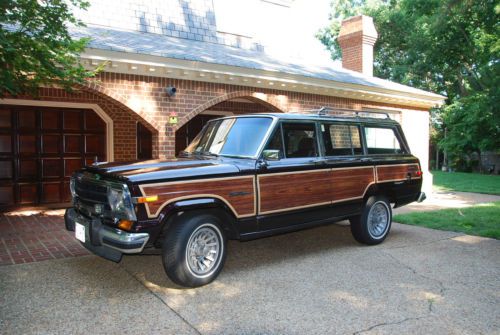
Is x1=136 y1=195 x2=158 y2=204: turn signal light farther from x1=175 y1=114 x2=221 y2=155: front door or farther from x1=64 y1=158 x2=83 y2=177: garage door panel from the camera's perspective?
x1=175 y1=114 x2=221 y2=155: front door

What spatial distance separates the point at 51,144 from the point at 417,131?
12.1 meters

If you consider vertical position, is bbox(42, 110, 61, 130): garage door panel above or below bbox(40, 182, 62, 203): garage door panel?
above

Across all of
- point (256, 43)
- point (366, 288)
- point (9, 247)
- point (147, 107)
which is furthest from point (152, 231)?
point (256, 43)

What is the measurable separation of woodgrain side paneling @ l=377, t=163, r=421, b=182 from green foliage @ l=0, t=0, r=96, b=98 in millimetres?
5012

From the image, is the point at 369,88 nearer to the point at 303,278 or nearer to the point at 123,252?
the point at 303,278

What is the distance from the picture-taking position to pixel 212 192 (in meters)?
4.87

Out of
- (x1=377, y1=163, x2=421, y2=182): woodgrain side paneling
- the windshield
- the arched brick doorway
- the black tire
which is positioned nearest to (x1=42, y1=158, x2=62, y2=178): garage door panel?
the arched brick doorway

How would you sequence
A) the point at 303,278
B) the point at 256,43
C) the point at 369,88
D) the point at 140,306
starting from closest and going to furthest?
the point at 140,306
the point at 303,278
the point at 369,88
the point at 256,43

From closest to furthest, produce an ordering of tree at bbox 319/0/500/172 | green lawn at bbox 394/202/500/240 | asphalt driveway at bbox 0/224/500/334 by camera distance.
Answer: asphalt driveway at bbox 0/224/500/334
green lawn at bbox 394/202/500/240
tree at bbox 319/0/500/172

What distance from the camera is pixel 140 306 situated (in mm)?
4297

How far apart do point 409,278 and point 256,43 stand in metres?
11.8

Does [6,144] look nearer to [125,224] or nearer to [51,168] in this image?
[51,168]

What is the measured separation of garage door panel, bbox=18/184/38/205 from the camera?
34.2ft


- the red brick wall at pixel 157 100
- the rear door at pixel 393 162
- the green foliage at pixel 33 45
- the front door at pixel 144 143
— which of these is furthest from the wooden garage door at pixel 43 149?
the rear door at pixel 393 162
